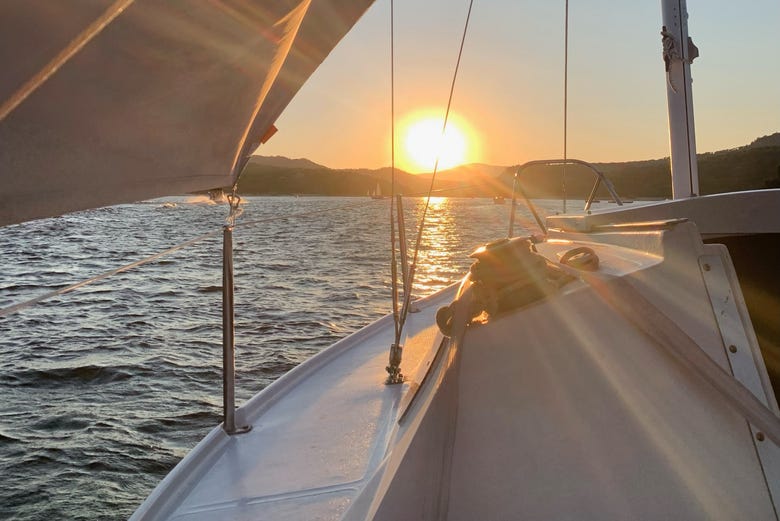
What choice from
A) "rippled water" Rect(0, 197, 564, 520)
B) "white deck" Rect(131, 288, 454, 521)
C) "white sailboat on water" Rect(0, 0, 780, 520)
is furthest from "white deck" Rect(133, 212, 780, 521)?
"rippled water" Rect(0, 197, 564, 520)

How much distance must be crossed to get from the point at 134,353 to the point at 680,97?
6.82 m

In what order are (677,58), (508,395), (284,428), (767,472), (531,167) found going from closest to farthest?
(767,472) < (508,395) < (284,428) < (677,58) < (531,167)

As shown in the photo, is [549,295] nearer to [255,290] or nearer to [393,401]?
[393,401]

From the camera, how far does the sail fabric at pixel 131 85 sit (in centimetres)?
108

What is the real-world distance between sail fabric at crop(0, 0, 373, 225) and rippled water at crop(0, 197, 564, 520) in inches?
39.4

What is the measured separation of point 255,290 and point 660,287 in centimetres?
1238

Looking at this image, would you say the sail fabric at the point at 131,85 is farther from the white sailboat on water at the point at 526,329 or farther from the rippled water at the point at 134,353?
the rippled water at the point at 134,353

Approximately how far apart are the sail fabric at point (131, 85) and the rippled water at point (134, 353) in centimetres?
100

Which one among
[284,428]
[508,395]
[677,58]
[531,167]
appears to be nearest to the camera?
[508,395]

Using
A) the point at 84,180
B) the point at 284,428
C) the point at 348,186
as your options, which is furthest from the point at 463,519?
the point at 348,186

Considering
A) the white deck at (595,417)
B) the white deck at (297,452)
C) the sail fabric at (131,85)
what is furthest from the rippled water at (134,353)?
the white deck at (595,417)

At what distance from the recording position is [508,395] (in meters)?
1.42

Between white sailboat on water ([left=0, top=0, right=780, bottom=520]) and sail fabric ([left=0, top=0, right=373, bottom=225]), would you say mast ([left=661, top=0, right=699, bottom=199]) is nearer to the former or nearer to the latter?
white sailboat on water ([left=0, top=0, right=780, bottom=520])

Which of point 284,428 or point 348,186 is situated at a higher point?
point 348,186
